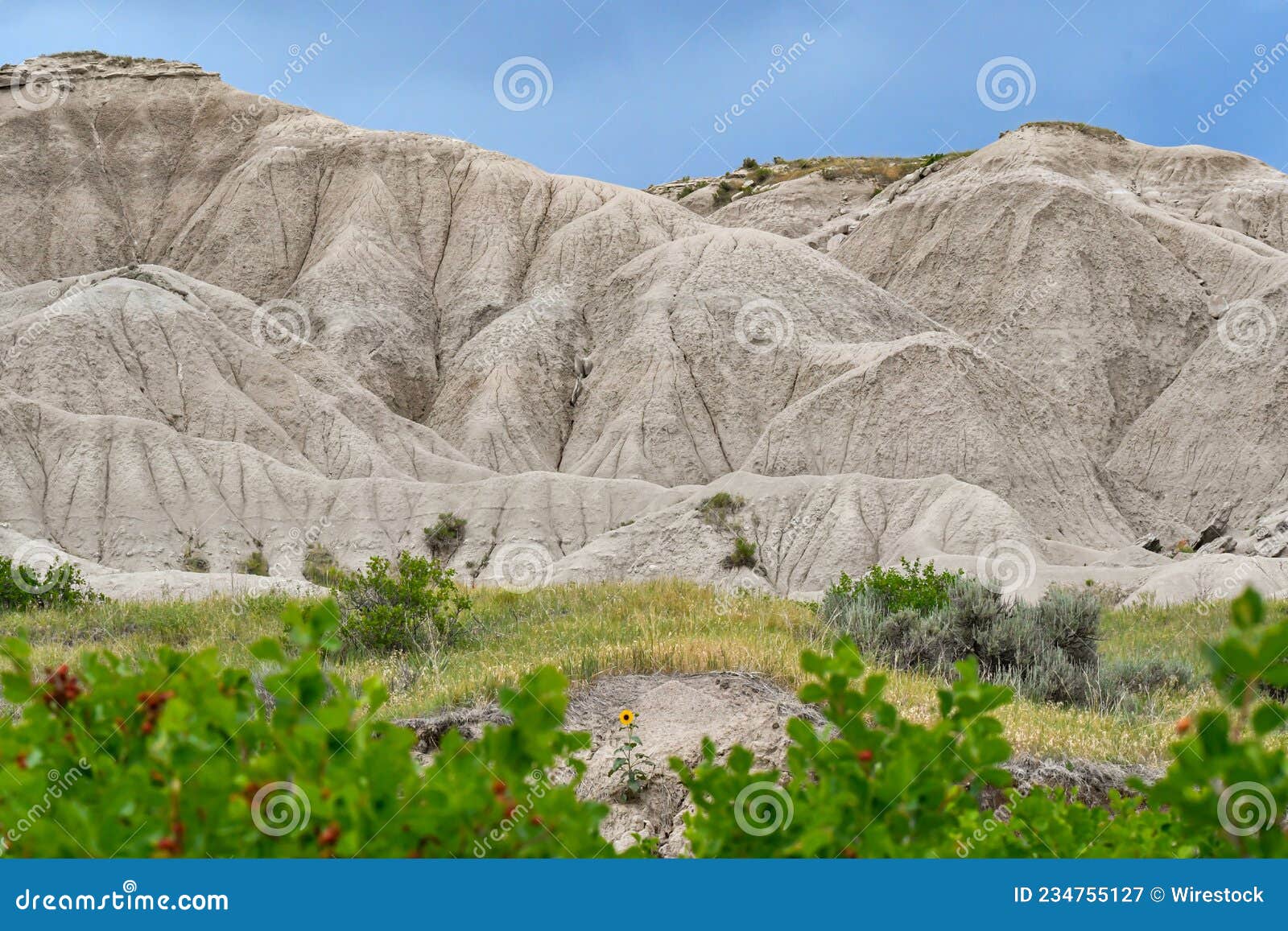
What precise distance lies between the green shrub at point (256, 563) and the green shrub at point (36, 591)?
16.8 m

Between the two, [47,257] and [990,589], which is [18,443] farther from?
[990,589]

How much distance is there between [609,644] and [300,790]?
762cm

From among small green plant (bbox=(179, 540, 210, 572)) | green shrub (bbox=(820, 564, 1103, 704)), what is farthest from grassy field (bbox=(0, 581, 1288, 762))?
small green plant (bbox=(179, 540, 210, 572))

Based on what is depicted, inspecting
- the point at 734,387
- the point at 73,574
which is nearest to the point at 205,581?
the point at 73,574

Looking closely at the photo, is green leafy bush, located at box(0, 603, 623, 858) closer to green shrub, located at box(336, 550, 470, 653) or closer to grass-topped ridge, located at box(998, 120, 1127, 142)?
green shrub, located at box(336, 550, 470, 653)

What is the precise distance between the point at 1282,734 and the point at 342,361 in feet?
156

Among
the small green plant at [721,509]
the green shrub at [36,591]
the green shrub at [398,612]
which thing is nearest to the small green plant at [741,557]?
the small green plant at [721,509]

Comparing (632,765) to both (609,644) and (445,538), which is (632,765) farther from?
(445,538)

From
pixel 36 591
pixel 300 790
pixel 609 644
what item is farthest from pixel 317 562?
pixel 300 790

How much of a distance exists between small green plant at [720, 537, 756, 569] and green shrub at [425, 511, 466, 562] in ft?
34.1

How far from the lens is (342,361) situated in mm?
52031

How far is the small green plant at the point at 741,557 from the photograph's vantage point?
31141 millimetres

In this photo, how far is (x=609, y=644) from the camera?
9.66 metres

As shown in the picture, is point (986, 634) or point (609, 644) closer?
point (609, 644)
